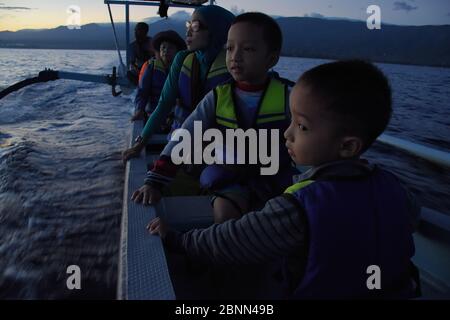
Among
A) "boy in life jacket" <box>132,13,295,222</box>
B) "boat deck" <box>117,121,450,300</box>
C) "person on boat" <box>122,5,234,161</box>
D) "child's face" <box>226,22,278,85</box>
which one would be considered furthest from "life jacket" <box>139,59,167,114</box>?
"child's face" <box>226,22,278,85</box>

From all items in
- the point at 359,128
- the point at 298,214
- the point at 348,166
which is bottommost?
the point at 298,214

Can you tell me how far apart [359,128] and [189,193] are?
167 centimetres

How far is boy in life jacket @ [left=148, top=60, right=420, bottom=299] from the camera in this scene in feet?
2.98

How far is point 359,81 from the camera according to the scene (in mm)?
914

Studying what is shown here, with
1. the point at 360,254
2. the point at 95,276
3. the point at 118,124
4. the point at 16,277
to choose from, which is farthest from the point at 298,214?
the point at 118,124

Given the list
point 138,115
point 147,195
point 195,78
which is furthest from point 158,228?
point 138,115

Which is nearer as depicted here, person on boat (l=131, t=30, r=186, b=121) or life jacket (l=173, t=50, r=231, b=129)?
life jacket (l=173, t=50, r=231, b=129)

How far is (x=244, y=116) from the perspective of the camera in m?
1.79

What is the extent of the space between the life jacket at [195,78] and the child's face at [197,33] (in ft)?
0.38

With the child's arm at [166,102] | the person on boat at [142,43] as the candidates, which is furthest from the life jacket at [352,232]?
the person on boat at [142,43]

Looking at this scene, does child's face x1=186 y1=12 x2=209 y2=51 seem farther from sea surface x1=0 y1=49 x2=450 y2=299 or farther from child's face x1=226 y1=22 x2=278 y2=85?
sea surface x1=0 y1=49 x2=450 y2=299

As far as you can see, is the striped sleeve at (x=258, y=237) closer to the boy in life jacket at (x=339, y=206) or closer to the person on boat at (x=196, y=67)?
the boy in life jacket at (x=339, y=206)
